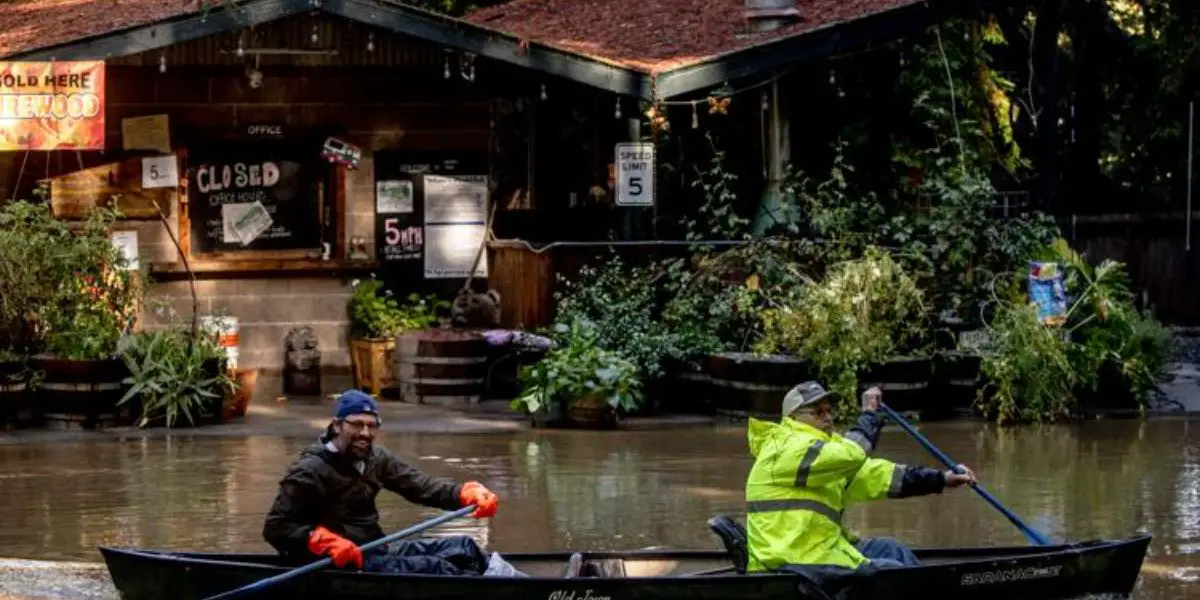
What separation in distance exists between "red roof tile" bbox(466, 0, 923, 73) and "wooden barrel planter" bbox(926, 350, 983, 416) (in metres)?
3.67

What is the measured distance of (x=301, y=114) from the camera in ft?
71.9

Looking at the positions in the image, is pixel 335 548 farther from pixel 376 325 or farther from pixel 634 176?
pixel 634 176

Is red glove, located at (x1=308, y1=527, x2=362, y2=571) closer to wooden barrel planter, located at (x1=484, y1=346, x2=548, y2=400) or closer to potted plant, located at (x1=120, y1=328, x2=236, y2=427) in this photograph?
potted plant, located at (x1=120, y1=328, x2=236, y2=427)

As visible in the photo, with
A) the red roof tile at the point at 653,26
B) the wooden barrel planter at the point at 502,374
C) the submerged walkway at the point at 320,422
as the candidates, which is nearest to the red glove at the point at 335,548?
the submerged walkway at the point at 320,422

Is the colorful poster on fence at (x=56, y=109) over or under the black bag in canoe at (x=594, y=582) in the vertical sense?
over

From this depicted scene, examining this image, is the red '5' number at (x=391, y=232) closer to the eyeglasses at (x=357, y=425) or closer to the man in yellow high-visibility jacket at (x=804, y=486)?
the eyeglasses at (x=357, y=425)

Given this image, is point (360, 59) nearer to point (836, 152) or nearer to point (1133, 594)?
point (836, 152)

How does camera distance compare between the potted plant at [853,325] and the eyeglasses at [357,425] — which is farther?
the potted plant at [853,325]

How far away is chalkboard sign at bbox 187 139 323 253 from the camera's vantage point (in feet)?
71.3

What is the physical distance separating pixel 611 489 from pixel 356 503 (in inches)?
206

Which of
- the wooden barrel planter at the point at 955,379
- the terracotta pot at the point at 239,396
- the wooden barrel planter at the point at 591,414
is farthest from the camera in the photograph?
the wooden barrel planter at the point at 955,379

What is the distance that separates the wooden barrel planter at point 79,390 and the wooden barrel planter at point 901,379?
6.54 metres

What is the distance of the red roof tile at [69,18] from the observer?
67.2ft

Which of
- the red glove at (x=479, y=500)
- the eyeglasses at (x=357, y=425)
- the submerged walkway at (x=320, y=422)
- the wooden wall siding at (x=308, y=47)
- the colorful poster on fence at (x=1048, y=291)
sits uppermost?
the wooden wall siding at (x=308, y=47)
